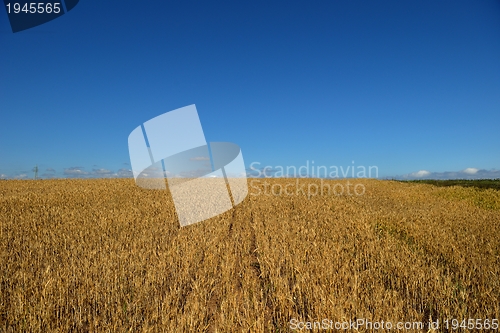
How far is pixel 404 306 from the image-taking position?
3783 millimetres

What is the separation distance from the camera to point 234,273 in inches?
198

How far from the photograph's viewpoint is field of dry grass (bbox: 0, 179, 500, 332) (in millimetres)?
3434

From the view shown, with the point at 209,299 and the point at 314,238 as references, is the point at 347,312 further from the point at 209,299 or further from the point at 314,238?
the point at 314,238

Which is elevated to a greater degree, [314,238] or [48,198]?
[48,198]

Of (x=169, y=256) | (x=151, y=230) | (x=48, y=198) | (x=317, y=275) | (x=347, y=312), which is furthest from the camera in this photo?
(x=48, y=198)

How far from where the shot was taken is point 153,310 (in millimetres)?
3584

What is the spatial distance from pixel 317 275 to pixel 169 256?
9.13ft

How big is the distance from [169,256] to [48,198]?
10.5 m

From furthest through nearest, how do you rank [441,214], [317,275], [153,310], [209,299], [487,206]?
[487,206] → [441,214] → [317,275] → [209,299] → [153,310]

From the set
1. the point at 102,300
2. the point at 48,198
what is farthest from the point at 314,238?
the point at 48,198

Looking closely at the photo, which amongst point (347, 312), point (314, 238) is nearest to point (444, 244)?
point (314, 238)

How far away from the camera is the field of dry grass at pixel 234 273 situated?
343 centimetres

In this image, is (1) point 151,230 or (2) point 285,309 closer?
(2) point 285,309

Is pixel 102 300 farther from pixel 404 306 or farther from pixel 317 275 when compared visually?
pixel 404 306
